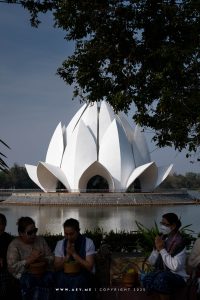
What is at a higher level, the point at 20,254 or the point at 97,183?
the point at 97,183

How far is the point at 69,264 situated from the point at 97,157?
2629cm

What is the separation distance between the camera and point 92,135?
2933cm

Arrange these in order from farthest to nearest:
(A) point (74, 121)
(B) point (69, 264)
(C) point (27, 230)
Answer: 1. (A) point (74, 121)
2. (C) point (27, 230)
3. (B) point (69, 264)

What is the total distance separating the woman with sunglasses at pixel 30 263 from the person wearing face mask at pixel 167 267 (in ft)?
2.00

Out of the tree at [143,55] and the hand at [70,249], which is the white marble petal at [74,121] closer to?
the tree at [143,55]

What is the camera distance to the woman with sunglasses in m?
2.63

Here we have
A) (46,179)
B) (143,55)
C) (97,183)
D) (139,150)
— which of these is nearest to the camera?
(143,55)

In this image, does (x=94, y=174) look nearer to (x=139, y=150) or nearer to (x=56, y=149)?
(x=56, y=149)

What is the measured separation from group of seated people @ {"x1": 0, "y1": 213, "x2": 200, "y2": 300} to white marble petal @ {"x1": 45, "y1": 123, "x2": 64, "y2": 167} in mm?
27392

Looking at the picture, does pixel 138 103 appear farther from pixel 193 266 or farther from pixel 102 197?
pixel 102 197

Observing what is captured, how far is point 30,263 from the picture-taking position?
269 centimetres

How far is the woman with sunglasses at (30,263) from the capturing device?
8.61 ft

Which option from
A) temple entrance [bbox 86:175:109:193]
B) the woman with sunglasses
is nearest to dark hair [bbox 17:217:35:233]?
the woman with sunglasses

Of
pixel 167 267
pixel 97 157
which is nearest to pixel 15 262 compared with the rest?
pixel 167 267
